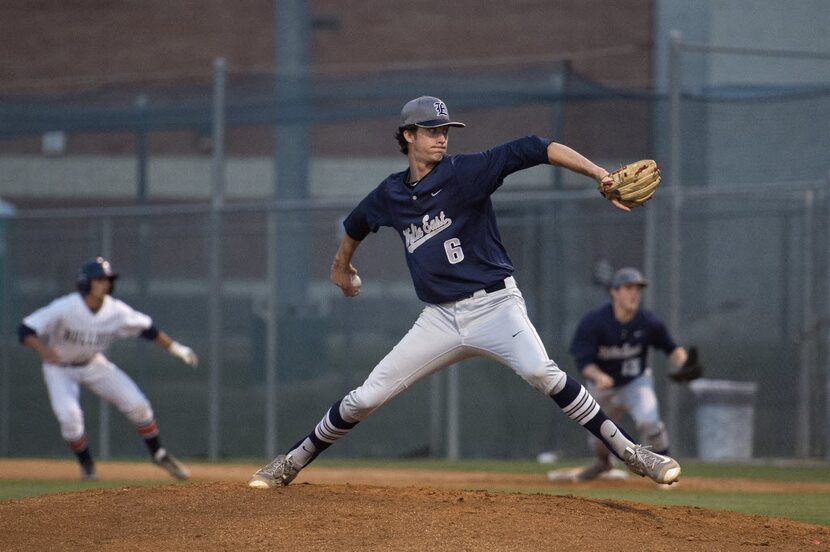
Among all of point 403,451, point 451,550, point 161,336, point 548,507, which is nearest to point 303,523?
point 451,550

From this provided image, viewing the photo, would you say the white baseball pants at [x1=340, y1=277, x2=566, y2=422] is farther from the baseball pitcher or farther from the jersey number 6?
the baseball pitcher

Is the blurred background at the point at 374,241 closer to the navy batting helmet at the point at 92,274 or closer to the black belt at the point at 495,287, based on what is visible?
the navy batting helmet at the point at 92,274

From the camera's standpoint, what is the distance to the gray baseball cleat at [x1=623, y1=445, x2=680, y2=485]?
19.6ft

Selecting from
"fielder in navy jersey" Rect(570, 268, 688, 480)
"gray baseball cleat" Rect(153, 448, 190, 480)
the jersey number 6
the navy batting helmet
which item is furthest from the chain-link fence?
→ the jersey number 6

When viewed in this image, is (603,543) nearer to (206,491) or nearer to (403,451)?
(206,491)

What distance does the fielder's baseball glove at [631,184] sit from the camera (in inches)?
227

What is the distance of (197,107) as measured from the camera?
46.9 ft

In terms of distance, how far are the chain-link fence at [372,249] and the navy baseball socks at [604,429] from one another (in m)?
5.94

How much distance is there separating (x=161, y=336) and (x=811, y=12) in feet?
32.7

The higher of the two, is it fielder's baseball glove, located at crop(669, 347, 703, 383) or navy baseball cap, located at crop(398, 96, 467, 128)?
navy baseball cap, located at crop(398, 96, 467, 128)

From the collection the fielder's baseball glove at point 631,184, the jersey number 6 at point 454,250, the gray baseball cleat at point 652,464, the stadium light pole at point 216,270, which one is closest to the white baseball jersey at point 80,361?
the stadium light pole at point 216,270

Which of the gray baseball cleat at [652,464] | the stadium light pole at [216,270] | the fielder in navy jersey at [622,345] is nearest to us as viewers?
the gray baseball cleat at [652,464]

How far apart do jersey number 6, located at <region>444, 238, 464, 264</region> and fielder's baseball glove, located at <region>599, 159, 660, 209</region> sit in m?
0.83

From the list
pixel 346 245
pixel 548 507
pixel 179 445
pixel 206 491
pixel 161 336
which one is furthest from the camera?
pixel 179 445
